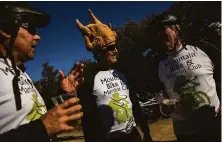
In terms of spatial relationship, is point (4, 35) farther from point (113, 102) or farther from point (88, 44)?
point (88, 44)

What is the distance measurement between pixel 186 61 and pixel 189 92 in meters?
0.41

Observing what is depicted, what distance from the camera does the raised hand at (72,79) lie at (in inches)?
101

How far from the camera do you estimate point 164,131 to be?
→ 31.6 feet

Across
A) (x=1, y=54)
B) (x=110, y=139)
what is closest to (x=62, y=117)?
(x=1, y=54)

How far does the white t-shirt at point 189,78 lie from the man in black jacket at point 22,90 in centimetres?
123

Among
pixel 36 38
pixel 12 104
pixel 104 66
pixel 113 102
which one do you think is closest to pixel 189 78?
pixel 113 102

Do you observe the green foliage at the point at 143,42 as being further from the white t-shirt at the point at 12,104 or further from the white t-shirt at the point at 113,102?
the white t-shirt at the point at 12,104

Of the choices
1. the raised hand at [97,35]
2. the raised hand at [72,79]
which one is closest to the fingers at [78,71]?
the raised hand at [72,79]

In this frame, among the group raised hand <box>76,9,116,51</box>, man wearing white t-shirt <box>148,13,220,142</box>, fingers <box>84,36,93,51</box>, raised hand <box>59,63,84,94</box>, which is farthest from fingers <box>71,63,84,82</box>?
fingers <box>84,36,93,51</box>

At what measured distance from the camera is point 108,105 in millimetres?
3537

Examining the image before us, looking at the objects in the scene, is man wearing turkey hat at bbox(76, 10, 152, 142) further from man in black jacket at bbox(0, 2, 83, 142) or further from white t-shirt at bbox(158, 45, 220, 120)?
man in black jacket at bbox(0, 2, 83, 142)

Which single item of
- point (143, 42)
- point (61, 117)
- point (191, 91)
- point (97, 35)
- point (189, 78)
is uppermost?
point (97, 35)

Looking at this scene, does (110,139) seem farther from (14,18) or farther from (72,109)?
(14,18)

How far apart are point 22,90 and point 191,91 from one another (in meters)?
1.92
